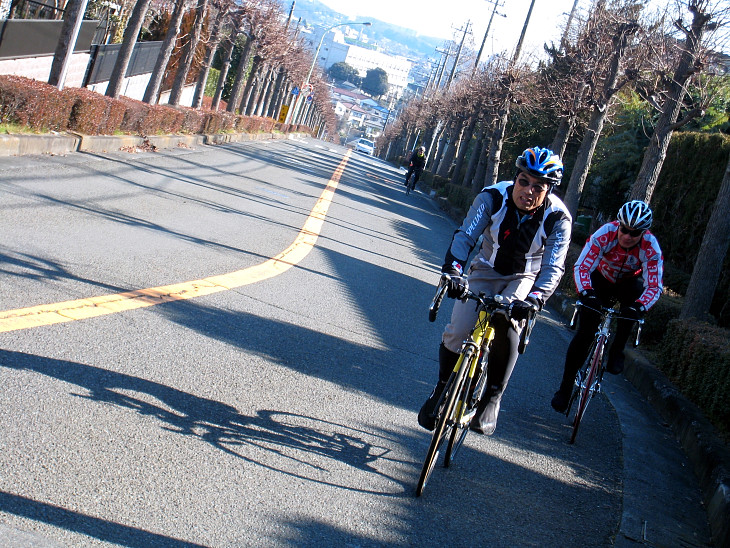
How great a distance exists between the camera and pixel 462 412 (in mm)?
5113

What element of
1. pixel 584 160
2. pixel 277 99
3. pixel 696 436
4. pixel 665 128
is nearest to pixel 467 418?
pixel 696 436

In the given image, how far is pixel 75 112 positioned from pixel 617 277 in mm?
11825

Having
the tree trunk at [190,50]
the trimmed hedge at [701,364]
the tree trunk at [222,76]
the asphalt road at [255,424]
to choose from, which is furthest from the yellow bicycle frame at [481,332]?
the tree trunk at [222,76]

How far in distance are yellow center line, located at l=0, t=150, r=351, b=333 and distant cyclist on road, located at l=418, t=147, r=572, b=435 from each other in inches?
105

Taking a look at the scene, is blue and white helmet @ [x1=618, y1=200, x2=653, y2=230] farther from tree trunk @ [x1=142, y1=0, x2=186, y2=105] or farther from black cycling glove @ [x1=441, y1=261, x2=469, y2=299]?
tree trunk @ [x1=142, y1=0, x2=186, y2=105]

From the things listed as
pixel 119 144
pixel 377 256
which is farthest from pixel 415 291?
pixel 119 144

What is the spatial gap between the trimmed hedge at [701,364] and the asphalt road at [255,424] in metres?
0.52

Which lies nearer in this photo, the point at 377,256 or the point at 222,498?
the point at 222,498

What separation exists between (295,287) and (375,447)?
14.5 feet

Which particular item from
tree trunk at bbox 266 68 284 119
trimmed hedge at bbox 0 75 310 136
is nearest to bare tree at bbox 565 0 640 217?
trimmed hedge at bbox 0 75 310 136

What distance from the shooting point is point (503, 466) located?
227 inches

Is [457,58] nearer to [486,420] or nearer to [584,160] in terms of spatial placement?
[584,160]

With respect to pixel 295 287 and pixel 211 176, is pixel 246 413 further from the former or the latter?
pixel 211 176

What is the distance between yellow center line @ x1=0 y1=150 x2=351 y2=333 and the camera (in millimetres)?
5758
